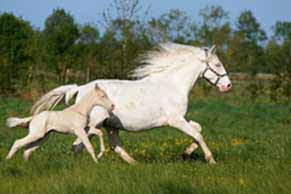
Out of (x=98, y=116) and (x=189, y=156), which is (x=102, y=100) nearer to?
(x=98, y=116)

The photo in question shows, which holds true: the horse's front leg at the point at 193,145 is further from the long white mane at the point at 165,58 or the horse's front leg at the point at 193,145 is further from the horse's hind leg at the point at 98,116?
the horse's hind leg at the point at 98,116

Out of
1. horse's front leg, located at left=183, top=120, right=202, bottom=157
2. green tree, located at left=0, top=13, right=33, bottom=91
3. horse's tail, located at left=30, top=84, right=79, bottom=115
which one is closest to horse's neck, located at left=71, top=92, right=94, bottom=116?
horse's tail, located at left=30, top=84, right=79, bottom=115

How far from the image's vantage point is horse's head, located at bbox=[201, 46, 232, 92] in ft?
37.1

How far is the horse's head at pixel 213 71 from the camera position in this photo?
1132 cm

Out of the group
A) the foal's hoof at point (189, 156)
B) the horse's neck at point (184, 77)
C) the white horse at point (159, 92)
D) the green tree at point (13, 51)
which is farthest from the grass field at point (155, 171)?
the green tree at point (13, 51)

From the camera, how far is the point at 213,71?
446 inches

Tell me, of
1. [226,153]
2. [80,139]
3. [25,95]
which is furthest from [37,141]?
[25,95]

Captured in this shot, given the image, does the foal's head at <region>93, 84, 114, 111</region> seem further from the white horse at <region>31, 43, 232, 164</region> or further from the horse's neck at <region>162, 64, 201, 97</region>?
the horse's neck at <region>162, 64, 201, 97</region>

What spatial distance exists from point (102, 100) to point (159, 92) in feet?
3.36

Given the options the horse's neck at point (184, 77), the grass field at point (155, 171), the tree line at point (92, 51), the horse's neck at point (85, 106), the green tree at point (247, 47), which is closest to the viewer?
the grass field at point (155, 171)

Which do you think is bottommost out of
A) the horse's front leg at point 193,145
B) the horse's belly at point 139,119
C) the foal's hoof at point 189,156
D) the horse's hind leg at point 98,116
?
the foal's hoof at point 189,156

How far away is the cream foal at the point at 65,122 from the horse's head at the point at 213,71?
6.71ft

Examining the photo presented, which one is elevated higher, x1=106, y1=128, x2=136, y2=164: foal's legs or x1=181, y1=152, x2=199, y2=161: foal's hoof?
x1=106, y1=128, x2=136, y2=164: foal's legs

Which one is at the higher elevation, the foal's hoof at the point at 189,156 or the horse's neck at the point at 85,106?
the horse's neck at the point at 85,106
